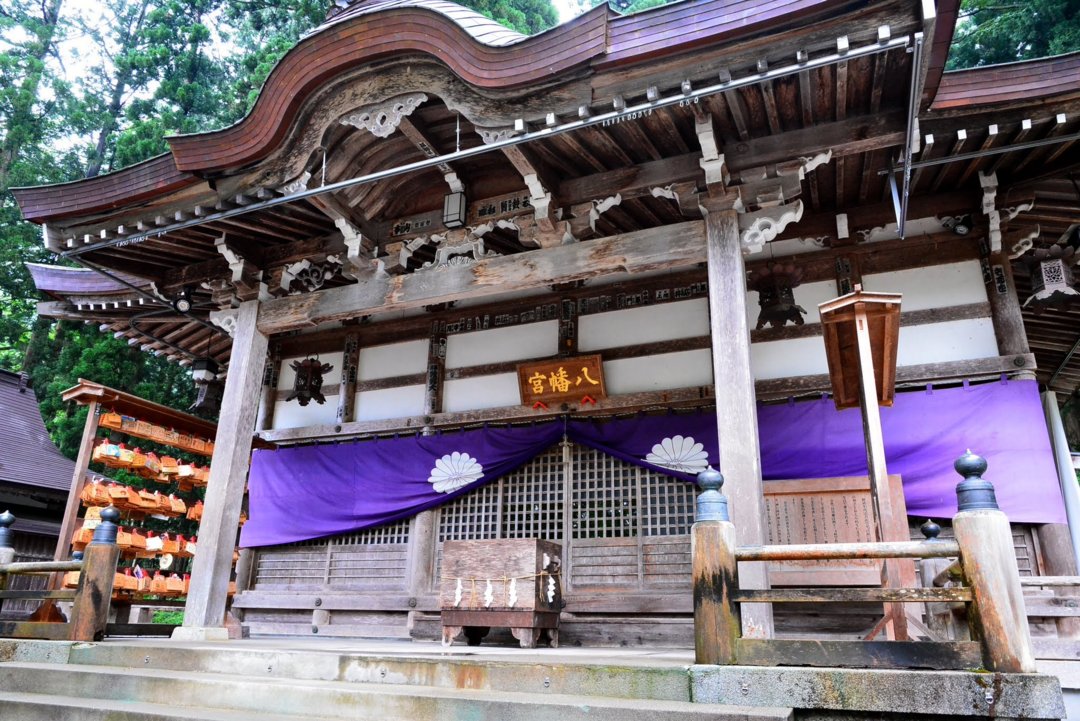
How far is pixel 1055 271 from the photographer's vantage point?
698cm

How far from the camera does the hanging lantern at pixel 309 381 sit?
9.81m

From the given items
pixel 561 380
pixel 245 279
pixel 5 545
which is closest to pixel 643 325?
pixel 561 380

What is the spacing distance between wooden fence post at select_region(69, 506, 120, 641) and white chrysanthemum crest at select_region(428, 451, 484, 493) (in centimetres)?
360

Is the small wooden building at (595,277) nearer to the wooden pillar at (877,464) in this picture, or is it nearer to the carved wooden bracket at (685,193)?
the carved wooden bracket at (685,193)

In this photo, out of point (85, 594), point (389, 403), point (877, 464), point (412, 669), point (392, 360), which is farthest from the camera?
point (392, 360)

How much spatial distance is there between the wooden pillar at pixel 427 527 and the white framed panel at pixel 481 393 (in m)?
0.15

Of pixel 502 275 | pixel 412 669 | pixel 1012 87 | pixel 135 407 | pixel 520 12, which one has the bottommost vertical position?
pixel 412 669

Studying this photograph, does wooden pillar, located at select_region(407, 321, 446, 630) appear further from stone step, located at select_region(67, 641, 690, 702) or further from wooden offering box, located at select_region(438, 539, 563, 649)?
stone step, located at select_region(67, 641, 690, 702)

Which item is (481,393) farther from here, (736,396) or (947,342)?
(947,342)

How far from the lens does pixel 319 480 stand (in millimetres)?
9414

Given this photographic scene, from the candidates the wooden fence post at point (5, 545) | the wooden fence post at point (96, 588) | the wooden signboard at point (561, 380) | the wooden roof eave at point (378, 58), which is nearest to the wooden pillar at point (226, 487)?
the wooden fence post at point (96, 588)

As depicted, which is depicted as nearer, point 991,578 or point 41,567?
point 991,578

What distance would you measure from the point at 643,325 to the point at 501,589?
3538mm

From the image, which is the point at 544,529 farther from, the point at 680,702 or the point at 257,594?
the point at 680,702
